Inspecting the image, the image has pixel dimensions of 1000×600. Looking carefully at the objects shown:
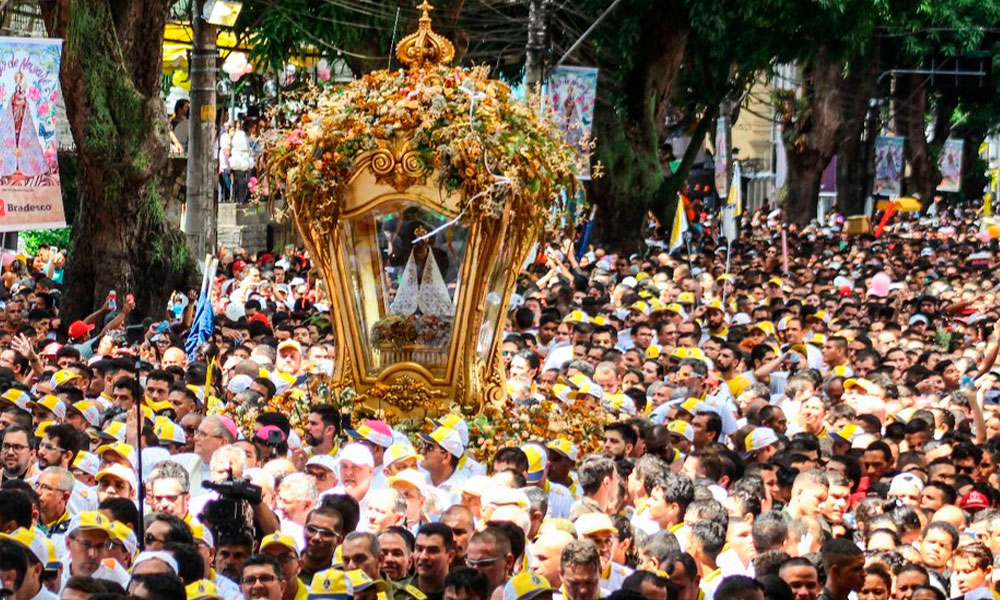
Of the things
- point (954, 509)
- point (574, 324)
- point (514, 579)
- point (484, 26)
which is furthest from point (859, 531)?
point (484, 26)

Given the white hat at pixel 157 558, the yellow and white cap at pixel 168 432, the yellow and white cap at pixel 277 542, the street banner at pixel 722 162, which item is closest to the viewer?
the white hat at pixel 157 558

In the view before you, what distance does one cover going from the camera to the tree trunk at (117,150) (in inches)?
811

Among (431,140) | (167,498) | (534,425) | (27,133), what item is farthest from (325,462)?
(27,133)

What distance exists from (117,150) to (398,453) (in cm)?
943

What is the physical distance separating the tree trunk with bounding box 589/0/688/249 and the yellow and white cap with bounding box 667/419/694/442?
19.2 meters

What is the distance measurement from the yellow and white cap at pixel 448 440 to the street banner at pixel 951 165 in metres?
45.8

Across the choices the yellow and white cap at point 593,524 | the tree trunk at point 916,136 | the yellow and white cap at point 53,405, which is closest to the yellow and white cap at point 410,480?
the yellow and white cap at point 593,524

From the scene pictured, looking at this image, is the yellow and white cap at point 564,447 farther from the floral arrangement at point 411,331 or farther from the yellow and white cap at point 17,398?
the yellow and white cap at point 17,398

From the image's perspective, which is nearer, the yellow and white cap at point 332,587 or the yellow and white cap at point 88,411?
the yellow and white cap at point 332,587

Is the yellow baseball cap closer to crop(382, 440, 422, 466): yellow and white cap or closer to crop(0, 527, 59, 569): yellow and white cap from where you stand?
crop(382, 440, 422, 466): yellow and white cap

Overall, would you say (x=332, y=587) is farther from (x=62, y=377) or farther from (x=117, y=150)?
(x=117, y=150)

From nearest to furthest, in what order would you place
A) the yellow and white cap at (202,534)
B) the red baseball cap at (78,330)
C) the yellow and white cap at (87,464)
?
the yellow and white cap at (202,534) → the yellow and white cap at (87,464) → the red baseball cap at (78,330)

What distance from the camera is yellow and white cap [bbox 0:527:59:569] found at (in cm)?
922

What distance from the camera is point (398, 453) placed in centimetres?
1244
